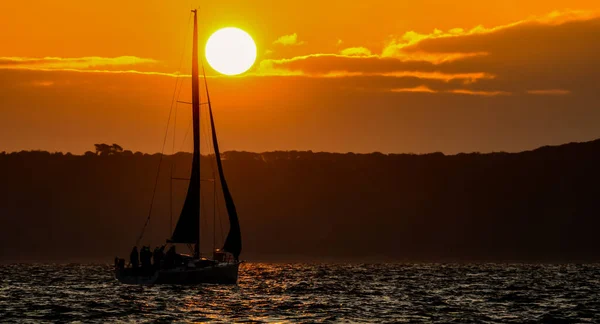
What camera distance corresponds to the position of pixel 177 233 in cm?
7675

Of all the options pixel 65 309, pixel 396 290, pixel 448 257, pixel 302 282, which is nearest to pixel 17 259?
pixel 448 257

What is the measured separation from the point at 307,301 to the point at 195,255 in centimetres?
876

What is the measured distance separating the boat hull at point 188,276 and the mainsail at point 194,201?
138 centimetres

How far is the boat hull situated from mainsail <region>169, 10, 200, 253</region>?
138cm

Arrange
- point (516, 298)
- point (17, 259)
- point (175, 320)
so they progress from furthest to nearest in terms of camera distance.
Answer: point (17, 259) → point (516, 298) → point (175, 320)

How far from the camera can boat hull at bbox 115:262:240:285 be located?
74750 mm

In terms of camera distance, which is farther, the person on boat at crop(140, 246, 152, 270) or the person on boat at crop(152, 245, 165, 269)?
the person on boat at crop(152, 245, 165, 269)

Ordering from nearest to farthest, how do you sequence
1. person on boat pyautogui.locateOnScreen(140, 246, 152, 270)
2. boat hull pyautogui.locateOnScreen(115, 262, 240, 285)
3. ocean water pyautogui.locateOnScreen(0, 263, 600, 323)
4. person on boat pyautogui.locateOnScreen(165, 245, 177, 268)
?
ocean water pyautogui.locateOnScreen(0, 263, 600, 323) < boat hull pyautogui.locateOnScreen(115, 262, 240, 285) < person on boat pyautogui.locateOnScreen(165, 245, 177, 268) < person on boat pyautogui.locateOnScreen(140, 246, 152, 270)

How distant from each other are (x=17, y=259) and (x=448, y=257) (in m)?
57.8

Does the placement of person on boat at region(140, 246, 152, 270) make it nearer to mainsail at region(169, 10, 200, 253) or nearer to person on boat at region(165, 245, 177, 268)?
person on boat at region(165, 245, 177, 268)

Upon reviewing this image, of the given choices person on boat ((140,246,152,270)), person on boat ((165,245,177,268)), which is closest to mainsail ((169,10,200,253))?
person on boat ((165,245,177,268))

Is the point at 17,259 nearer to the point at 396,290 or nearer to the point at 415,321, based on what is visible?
the point at 396,290

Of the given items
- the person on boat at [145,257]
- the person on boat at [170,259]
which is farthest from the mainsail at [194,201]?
the person on boat at [145,257]

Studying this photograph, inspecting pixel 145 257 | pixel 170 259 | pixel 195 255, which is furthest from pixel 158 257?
pixel 195 255
